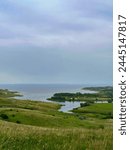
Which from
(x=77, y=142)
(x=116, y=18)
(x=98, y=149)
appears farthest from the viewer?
(x=77, y=142)

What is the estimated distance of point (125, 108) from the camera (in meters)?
3.71

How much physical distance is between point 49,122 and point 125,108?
236ft

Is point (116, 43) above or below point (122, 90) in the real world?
above

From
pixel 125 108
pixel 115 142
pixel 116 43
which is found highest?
pixel 116 43

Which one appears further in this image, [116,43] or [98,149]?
[98,149]

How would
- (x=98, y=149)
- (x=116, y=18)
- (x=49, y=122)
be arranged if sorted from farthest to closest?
(x=49, y=122) → (x=98, y=149) → (x=116, y=18)

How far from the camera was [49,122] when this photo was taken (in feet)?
246

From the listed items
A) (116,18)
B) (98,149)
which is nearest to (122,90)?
(116,18)

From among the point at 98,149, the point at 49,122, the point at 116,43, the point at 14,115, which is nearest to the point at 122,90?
the point at 116,43

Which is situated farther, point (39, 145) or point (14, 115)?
point (14, 115)

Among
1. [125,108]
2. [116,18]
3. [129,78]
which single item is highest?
[116,18]

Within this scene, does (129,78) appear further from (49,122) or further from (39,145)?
(49,122)

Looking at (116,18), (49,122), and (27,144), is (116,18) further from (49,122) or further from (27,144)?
(49,122)

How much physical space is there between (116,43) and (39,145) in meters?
5.26
